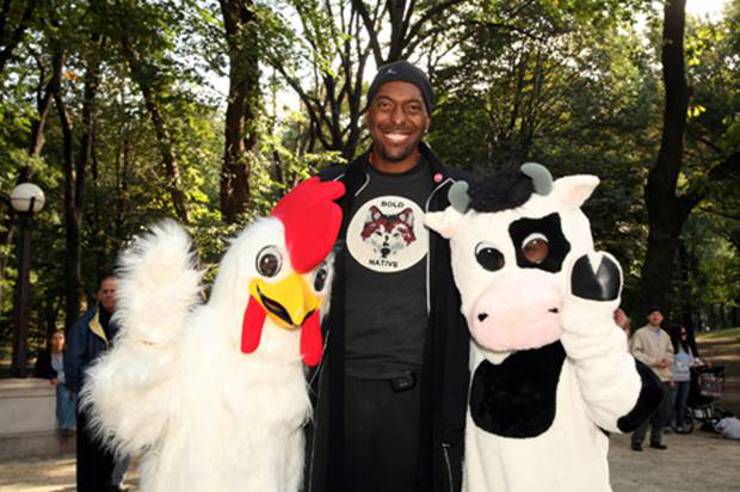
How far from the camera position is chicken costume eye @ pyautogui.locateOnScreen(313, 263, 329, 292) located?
8.57ft

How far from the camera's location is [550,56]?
1655 cm

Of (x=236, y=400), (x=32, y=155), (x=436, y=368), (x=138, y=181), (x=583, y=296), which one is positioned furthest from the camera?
(x=138, y=181)

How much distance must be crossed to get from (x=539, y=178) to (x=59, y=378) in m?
7.26

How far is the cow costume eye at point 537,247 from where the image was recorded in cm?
239

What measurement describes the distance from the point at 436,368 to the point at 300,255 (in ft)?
2.16

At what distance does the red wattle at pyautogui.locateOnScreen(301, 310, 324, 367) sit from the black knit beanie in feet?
3.18

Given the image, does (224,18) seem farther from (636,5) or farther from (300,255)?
(300,255)

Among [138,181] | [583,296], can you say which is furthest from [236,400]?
[138,181]

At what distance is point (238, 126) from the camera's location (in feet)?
33.5

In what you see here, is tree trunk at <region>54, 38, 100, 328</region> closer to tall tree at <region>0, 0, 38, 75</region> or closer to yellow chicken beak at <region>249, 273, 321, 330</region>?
tall tree at <region>0, 0, 38, 75</region>

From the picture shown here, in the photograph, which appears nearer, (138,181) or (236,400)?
(236,400)

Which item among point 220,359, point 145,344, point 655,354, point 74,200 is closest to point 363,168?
point 220,359

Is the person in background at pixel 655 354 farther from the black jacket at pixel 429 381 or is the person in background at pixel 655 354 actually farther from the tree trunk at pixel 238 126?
the black jacket at pixel 429 381

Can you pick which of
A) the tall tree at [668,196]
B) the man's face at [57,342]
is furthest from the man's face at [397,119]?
the tall tree at [668,196]
